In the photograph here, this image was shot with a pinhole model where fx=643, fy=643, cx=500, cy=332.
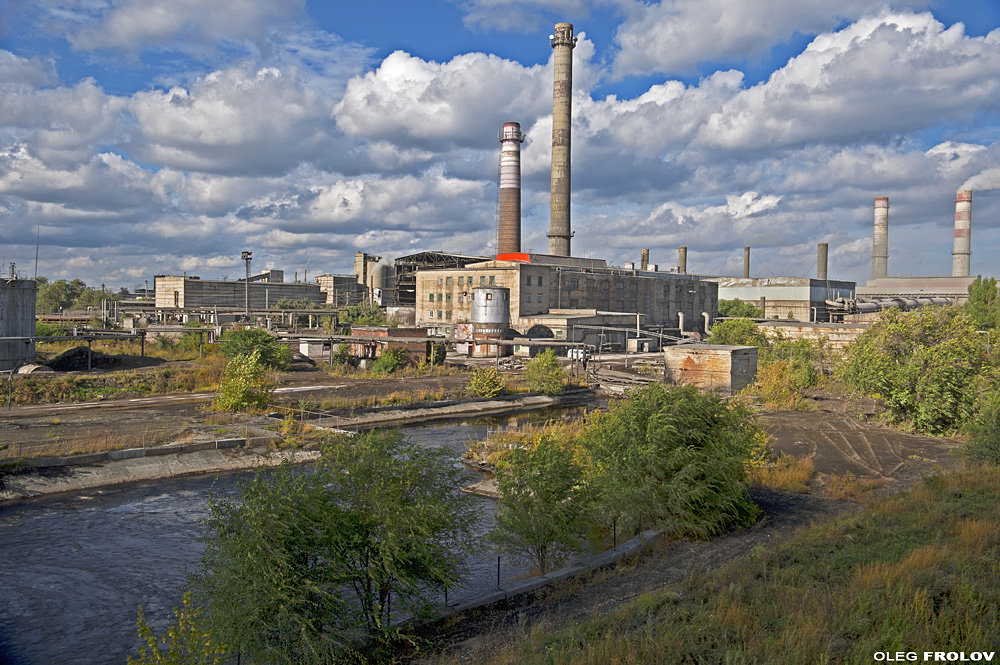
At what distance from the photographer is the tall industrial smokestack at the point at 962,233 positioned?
9575cm

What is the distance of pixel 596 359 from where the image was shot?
54.5m

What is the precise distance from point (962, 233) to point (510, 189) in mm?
77002

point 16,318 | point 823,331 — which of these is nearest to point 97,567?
point 16,318

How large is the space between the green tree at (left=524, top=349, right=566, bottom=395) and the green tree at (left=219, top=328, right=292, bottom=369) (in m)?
15.3

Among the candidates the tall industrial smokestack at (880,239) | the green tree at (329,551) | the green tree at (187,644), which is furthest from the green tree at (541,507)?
the tall industrial smokestack at (880,239)

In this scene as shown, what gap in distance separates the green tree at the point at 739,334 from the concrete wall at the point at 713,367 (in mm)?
17459

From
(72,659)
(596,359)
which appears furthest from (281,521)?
(596,359)

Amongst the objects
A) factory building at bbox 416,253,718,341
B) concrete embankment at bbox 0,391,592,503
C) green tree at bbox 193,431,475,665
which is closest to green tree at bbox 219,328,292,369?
concrete embankment at bbox 0,391,592,503

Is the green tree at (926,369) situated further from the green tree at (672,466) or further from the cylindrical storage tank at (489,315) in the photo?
the cylindrical storage tank at (489,315)

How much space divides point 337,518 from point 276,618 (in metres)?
1.42

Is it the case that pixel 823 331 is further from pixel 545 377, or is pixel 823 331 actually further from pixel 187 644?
pixel 187 644

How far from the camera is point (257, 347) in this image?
3862 cm

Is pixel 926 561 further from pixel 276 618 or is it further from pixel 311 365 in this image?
pixel 311 365

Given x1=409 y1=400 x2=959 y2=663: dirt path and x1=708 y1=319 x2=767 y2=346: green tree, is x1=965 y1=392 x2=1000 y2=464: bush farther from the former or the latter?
x1=708 y1=319 x2=767 y2=346: green tree
